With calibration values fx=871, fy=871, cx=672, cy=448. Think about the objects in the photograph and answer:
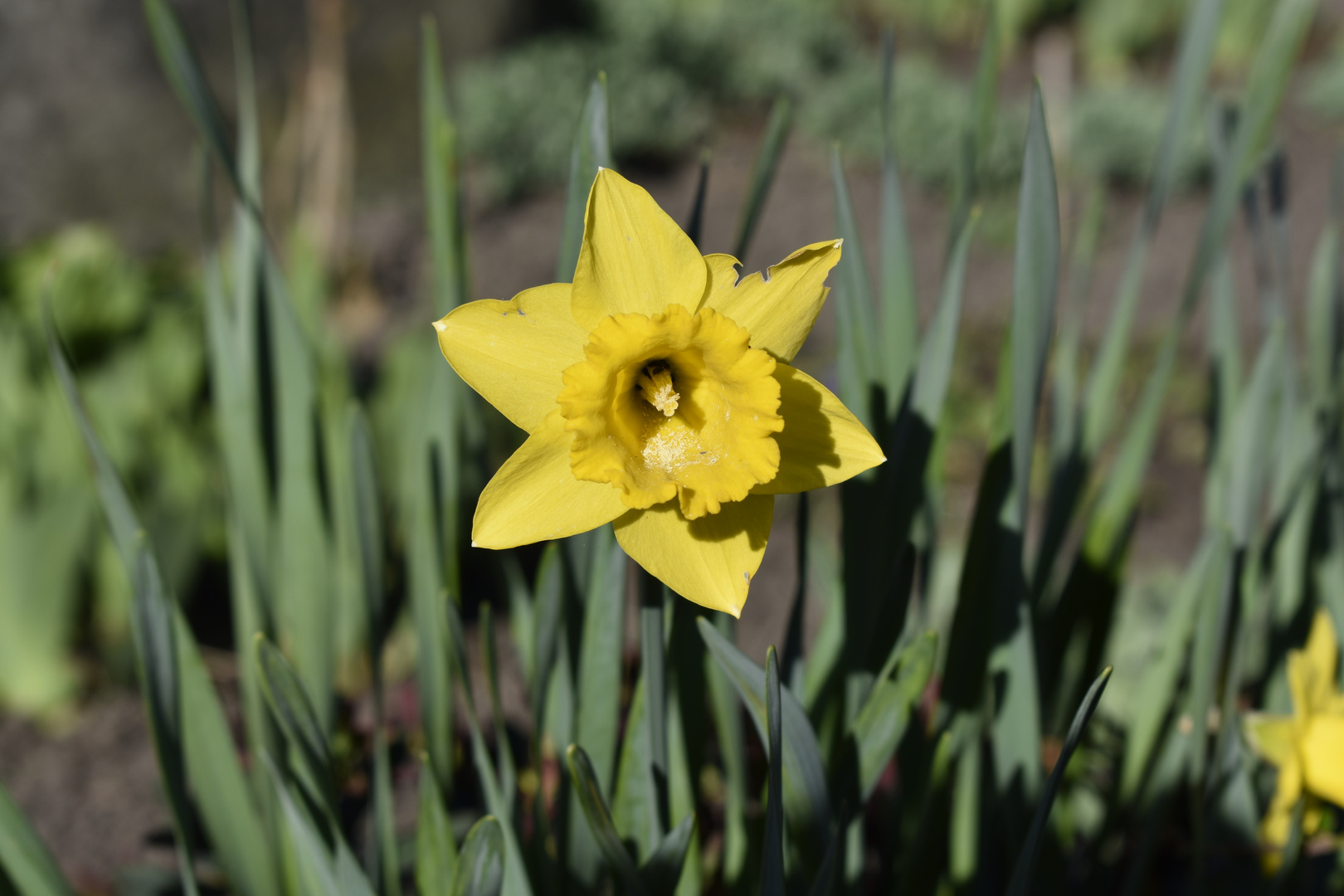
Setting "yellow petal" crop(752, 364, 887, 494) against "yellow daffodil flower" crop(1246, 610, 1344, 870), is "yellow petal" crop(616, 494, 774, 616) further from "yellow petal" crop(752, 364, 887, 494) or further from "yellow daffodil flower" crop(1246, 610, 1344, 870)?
"yellow daffodil flower" crop(1246, 610, 1344, 870)

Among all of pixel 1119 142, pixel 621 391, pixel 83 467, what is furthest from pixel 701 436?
pixel 1119 142

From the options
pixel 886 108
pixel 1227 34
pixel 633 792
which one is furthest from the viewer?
pixel 1227 34

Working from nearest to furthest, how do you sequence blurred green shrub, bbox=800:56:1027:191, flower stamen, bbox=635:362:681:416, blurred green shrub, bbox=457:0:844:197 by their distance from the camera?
flower stamen, bbox=635:362:681:416 → blurred green shrub, bbox=457:0:844:197 → blurred green shrub, bbox=800:56:1027:191

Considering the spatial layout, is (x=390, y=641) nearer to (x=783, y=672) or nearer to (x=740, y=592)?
(x=783, y=672)

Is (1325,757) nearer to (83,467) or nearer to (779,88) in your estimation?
(83,467)

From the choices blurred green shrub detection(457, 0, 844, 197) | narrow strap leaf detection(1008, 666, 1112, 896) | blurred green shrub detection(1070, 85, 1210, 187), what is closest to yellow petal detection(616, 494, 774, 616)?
narrow strap leaf detection(1008, 666, 1112, 896)

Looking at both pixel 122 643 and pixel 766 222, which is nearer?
pixel 122 643

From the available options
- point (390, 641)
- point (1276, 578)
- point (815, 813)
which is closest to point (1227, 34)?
point (1276, 578)

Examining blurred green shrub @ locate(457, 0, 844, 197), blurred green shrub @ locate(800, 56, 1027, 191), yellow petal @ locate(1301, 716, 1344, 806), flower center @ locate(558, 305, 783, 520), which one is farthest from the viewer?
blurred green shrub @ locate(800, 56, 1027, 191)
